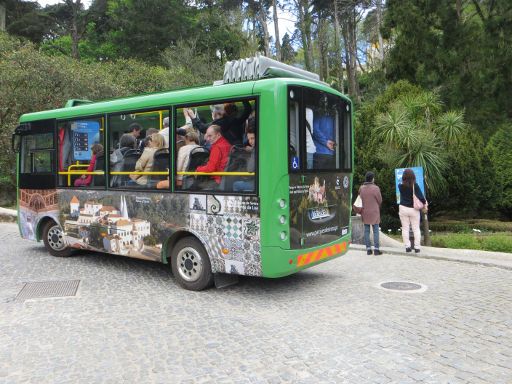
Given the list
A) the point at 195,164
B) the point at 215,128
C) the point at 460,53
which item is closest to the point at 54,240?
the point at 195,164

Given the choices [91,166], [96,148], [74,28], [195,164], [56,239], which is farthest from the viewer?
[74,28]

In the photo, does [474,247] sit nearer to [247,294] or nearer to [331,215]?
[331,215]

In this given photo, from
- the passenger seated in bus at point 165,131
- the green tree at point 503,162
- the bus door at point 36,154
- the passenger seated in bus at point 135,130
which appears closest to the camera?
the passenger seated in bus at point 165,131

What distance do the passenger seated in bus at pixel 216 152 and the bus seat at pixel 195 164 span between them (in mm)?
104

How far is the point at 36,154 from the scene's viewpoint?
353 inches

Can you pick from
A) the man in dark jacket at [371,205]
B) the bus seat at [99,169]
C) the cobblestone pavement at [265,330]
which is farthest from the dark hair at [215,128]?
the man in dark jacket at [371,205]

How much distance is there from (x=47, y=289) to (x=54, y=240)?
2541 mm

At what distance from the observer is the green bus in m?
5.81

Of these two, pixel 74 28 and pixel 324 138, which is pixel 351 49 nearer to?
pixel 74 28

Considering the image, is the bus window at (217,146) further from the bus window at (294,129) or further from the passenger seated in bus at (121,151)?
the passenger seated in bus at (121,151)

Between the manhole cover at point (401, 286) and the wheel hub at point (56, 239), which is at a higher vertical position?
the wheel hub at point (56, 239)

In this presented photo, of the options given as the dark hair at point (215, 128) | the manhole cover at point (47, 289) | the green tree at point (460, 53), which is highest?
the green tree at point (460, 53)

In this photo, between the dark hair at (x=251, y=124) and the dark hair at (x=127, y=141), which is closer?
the dark hair at (x=251, y=124)

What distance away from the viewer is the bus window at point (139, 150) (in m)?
6.76
